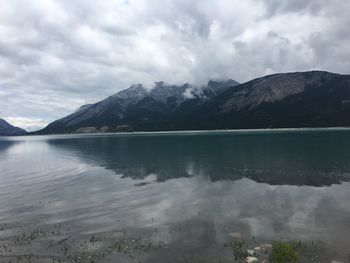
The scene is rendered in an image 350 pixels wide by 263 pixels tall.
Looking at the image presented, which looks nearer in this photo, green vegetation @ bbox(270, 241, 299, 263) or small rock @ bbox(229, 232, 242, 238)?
green vegetation @ bbox(270, 241, 299, 263)

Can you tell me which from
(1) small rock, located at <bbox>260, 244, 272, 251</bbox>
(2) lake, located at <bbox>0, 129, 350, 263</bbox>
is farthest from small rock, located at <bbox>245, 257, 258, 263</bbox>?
(1) small rock, located at <bbox>260, 244, 272, 251</bbox>

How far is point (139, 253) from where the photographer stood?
24562mm

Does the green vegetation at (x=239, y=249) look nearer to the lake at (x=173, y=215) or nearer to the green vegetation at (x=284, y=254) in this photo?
the lake at (x=173, y=215)

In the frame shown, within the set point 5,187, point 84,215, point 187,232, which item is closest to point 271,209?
point 187,232

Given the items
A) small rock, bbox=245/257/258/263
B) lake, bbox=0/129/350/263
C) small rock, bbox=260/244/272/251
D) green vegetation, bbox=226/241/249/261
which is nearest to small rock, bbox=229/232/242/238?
lake, bbox=0/129/350/263

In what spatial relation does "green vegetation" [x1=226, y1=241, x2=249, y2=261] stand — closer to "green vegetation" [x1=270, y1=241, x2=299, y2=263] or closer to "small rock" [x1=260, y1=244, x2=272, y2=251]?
"small rock" [x1=260, y1=244, x2=272, y2=251]

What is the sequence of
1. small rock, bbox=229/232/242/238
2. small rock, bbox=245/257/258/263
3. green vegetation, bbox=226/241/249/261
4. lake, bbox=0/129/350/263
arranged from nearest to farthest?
small rock, bbox=245/257/258/263 → green vegetation, bbox=226/241/249/261 → lake, bbox=0/129/350/263 → small rock, bbox=229/232/242/238

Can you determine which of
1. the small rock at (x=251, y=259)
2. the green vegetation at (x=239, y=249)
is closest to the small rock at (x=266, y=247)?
the green vegetation at (x=239, y=249)

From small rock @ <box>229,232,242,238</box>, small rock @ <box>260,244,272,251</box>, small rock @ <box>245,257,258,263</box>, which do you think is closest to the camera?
small rock @ <box>245,257,258,263</box>

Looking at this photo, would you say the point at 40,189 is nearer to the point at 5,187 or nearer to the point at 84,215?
the point at 5,187

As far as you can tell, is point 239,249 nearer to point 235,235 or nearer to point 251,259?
point 251,259

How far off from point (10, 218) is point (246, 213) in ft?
85.1

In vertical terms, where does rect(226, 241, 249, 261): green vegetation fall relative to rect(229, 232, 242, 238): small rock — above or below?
above

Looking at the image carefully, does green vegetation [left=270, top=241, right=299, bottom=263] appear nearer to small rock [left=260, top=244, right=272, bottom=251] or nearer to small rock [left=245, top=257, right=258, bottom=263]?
small rock [left=245, top=257, right=258, bottom=263]
